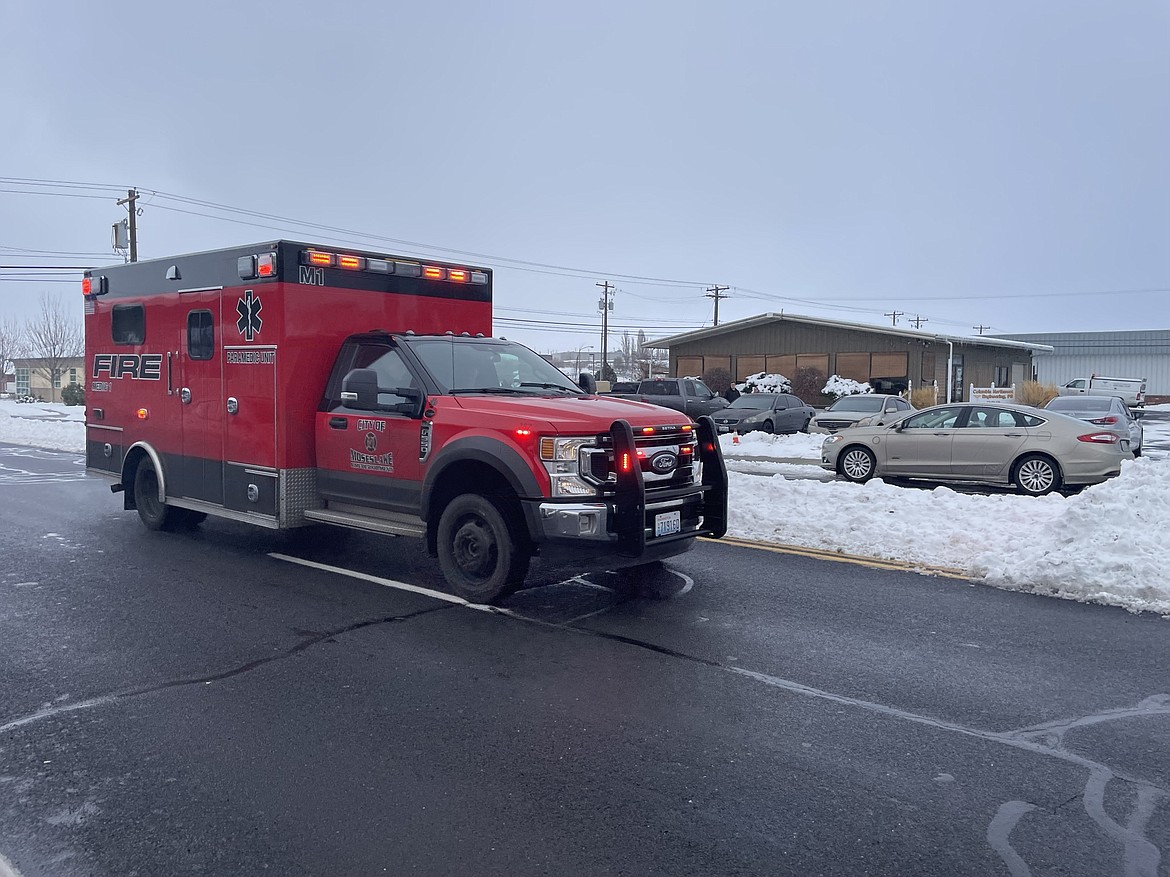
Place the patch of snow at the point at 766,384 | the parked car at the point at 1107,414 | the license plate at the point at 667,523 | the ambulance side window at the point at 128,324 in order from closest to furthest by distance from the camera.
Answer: the license plate at the point at 667,523 < the ambulance side window at the point at 128,324 < the parked car at the point at 1107,414 < the patch of snow at the point at 766,384

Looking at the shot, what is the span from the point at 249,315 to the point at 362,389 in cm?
165

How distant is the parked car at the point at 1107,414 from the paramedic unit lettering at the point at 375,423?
10.1 metres

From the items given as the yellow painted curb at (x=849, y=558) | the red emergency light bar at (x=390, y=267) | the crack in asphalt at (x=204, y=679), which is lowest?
the crack in asphalt at (x=204, y=679)

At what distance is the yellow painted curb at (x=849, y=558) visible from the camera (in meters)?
8.38

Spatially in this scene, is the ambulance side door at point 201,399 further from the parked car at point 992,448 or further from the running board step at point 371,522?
the parked car at point 992,448

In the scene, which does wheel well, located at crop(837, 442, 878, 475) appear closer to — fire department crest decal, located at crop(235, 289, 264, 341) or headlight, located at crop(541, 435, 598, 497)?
headlight, located at crop(541, 435, 598, 497)

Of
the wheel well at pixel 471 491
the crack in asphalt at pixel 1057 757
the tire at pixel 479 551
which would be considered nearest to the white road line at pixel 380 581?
the tire at pixel 479 551

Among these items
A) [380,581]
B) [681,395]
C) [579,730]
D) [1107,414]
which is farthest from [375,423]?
[681,395]

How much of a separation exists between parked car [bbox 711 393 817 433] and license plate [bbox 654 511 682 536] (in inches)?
840

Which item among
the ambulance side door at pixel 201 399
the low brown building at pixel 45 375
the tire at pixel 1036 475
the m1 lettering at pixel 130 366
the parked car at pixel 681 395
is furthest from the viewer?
the low brown building at pixel 45 375

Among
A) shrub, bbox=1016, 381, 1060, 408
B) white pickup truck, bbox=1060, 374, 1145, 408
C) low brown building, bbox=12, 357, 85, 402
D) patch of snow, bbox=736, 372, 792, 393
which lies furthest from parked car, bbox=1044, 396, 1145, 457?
low brown building, bbox=12, 357, 85, 402

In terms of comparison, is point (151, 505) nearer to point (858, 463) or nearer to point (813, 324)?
point (858, 463)

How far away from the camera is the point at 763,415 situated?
1120 inches

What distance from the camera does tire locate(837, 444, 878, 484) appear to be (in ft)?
52.1
